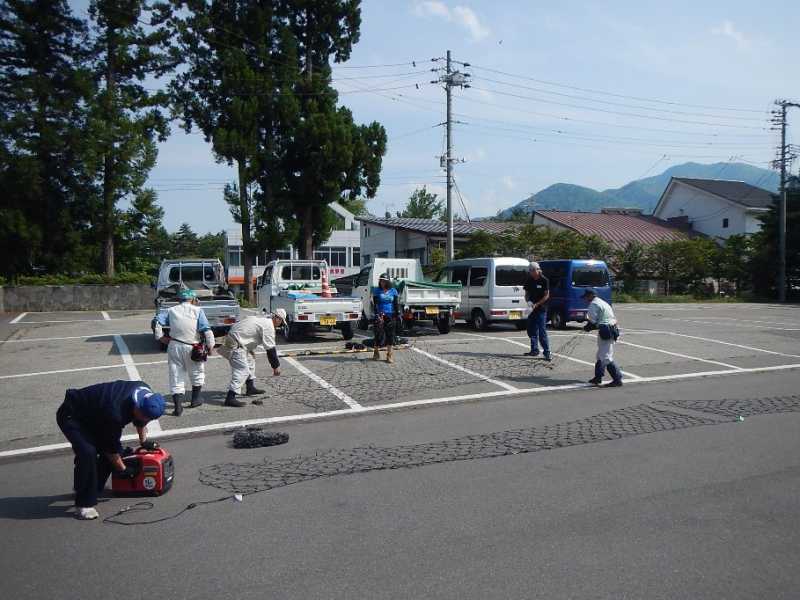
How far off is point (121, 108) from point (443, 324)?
22.8 meters

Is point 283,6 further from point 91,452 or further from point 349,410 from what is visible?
point 91,452

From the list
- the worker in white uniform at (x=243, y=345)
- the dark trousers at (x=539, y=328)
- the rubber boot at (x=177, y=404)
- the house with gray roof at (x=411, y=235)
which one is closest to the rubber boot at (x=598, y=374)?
the dark trousers at (x=539, y=328)

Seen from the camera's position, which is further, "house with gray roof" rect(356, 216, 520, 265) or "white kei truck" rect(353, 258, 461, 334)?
"house with gray roof" rect(356, 216, 520, 265)

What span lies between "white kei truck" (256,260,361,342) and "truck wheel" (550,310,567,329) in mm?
6463

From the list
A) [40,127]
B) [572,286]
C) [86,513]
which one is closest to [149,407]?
[86,513]

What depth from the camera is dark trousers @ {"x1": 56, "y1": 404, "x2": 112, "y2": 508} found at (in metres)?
5.15

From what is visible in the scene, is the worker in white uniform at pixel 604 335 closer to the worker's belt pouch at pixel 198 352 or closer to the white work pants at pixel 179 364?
the worker's belt pouch at pixel 198 352

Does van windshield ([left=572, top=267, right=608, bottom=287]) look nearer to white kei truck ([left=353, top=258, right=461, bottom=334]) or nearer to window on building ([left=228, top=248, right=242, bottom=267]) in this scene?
white kei truck ([left=353, top=258, right=461, bottom=334])

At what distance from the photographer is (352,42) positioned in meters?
32.2

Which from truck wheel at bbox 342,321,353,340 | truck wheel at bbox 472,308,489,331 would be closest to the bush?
truck wheel at bbox 342,321,353,340

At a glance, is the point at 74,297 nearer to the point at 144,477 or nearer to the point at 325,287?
the point at 325,287

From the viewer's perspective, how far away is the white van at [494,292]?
18266 millimetres

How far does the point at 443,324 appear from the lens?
1745cm

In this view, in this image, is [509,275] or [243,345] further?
[509,275]
